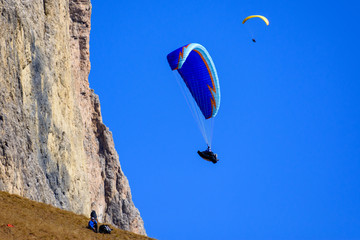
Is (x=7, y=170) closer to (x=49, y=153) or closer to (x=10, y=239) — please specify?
(x=49, y=153)

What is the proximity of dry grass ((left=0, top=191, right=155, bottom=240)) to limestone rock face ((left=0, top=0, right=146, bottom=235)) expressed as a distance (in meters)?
5.66

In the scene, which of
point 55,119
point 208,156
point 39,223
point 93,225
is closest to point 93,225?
point 93,225

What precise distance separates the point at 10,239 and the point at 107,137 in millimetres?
40595

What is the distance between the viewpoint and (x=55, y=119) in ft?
229

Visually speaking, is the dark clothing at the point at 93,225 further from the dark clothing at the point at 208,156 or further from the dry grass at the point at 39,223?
the dark clothing at the point at 208,156

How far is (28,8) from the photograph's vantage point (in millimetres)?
66875

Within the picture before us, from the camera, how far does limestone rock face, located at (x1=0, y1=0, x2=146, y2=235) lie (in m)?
61.6

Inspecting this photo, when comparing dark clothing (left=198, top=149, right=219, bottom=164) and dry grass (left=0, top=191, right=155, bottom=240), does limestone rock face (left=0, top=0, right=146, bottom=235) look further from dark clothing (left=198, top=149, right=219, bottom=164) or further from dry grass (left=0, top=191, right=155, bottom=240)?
dark clothing (left=198, top=149, right=219, bottom=164)

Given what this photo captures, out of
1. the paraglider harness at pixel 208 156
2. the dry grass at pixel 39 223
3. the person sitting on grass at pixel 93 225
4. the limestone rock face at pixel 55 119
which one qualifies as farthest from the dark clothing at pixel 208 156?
the limestone rock face at pixel 55 119

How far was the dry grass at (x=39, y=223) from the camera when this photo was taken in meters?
46.3

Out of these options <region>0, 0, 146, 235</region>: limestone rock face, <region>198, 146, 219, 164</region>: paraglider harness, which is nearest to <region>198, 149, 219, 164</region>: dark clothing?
<region>198, 146, 219, 164</region>: paraglider harness

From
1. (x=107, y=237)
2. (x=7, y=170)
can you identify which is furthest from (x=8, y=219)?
(x=7, y=170)

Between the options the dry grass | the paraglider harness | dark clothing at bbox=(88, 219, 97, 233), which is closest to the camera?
the dry grass

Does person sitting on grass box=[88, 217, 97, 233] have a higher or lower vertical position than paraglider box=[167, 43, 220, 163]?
lower
